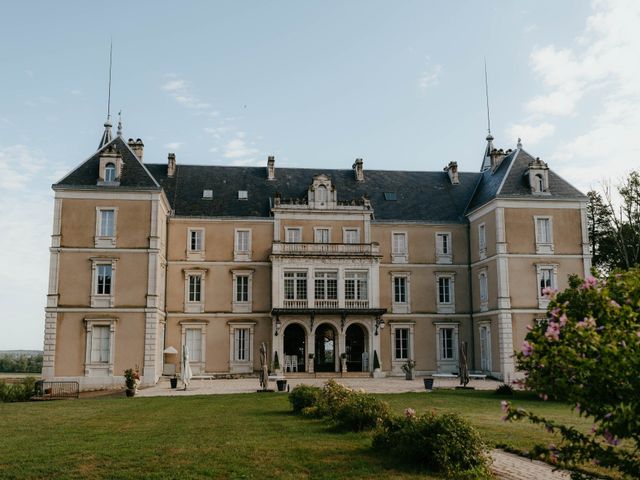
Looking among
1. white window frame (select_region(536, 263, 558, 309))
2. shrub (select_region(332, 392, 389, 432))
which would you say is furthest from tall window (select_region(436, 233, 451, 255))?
shrub (select_region(332, 392, 389, 432))

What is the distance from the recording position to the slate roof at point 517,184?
3538cm

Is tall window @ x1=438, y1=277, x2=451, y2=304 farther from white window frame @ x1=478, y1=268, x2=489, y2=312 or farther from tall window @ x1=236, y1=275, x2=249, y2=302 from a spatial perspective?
tall window @ x1=236, y1=275, x2=249, y2=302

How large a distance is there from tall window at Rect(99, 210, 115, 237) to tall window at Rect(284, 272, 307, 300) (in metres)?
9.95

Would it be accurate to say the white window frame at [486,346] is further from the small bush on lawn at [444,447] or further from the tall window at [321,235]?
the small bush on lawn at [444,447]

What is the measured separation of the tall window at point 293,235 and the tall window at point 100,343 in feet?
38.2

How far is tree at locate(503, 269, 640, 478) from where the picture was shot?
5.54 metres

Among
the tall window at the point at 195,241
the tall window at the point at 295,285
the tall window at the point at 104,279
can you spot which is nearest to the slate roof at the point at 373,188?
the tall window at the point at 195,241

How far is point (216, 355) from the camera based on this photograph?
36.4 m

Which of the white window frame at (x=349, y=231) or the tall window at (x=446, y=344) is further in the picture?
the white window frame at (x=349, y=231)

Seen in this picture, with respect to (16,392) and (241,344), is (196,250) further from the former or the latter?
(16,392)

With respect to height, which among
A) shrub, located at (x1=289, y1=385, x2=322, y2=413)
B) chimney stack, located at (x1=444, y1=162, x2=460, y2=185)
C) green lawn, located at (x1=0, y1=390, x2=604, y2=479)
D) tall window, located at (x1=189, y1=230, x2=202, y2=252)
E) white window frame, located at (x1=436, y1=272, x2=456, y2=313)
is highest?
chimney stack, located at (x1=444, y1=162, x2=460, y2=185)

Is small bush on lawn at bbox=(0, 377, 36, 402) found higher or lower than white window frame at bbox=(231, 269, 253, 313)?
lower

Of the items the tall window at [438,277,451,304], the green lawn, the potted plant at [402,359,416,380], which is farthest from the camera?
the tall window at [438,277,451,304]

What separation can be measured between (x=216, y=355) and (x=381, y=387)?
11.6 meters
